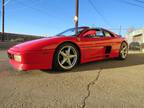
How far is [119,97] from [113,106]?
1.11 ft

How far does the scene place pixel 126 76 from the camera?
3.91 meters

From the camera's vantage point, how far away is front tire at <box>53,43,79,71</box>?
4199 millimetres

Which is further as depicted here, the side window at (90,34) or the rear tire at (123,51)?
the rear tire at (123,51)

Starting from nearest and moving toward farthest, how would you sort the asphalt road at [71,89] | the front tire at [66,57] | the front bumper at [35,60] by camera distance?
1. the asphalt road at [71,89]
2. the front bumper at [35,60]
3. the front tire at [66,57]

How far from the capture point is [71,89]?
119 inches

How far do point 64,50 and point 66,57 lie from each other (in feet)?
0.55

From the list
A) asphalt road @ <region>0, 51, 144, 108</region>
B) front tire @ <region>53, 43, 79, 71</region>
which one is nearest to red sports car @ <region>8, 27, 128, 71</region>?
front tire @ <region>53, 43, 79, 71</region>

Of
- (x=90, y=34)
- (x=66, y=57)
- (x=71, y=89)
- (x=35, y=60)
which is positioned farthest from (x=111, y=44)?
(x=71, y=89)

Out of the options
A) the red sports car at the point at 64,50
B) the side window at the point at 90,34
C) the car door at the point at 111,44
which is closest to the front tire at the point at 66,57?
the red sports car at the point at 64,50

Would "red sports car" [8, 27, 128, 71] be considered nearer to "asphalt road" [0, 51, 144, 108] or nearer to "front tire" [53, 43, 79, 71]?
"front tire" [53, 43, 79, 71]

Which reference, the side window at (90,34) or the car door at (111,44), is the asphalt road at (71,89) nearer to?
the side window at (90,34)

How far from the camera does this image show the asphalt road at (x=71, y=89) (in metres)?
2.50

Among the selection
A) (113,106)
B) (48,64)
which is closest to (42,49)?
(48,64)

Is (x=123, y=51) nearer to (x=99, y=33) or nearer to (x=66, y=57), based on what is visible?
(x=99, y=33)
